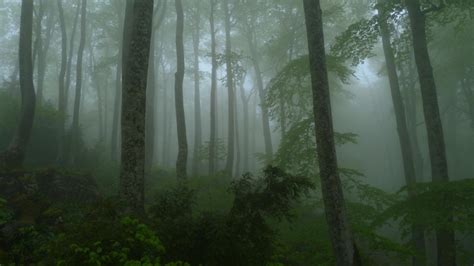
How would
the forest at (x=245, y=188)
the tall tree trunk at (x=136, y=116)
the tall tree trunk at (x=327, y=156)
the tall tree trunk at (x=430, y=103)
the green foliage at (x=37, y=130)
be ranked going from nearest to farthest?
the forest at (x=245, y=188), the tall tree trunk at (x=136, y=116), the tall tree trunk at (x=327, y=156), the tall tree trunk at (x=430, y=103), the green foliage at (x=37, y=130)

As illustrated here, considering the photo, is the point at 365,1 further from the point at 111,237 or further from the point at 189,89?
the point at 189,89

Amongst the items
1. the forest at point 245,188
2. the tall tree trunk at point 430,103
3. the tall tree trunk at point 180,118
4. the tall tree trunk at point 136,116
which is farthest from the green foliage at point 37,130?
the tall tree trunk at point 430,103

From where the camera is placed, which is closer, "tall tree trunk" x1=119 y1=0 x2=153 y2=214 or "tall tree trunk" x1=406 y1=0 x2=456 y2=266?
"tall tree trunk" x1=119 y1=0 x2=153 y2=214

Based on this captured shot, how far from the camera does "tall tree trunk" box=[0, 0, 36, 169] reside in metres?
11.9

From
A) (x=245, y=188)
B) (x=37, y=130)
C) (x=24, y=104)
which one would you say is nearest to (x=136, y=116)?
(x=245, y=188)

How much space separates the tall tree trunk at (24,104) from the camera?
1195 cm

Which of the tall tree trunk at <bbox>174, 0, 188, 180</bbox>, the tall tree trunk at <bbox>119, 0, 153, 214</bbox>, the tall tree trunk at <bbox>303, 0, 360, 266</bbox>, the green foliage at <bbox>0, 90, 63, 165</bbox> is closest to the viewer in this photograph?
the tall tree trunk at <bbox>119, 0, 153, 214</bbox>

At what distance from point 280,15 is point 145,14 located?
1505cm

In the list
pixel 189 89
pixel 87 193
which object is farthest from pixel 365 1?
pixel 189 89

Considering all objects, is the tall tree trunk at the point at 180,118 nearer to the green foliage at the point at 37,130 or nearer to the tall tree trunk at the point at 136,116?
the tall tree trunk at the point at 136,116

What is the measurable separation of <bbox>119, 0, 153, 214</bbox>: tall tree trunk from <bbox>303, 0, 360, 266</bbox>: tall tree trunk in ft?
13.2

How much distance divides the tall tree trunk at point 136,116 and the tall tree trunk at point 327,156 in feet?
13.2

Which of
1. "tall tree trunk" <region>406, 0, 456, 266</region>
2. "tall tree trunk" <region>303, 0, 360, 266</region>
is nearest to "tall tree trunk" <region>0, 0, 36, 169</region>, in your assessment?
"tall tree trunk" <region>303, 0, 360, 266</region>

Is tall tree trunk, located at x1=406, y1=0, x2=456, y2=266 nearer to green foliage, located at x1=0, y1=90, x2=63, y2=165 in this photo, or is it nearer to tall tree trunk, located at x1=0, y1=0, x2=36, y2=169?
tall tree trunk, located at x1=0, y1=0, x2=36, y2=169
